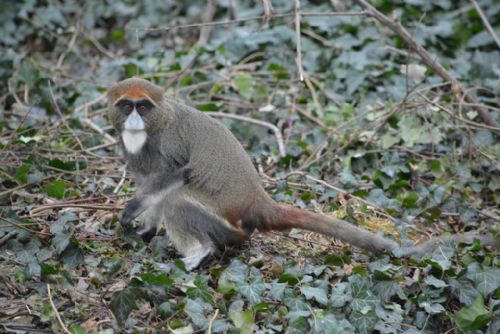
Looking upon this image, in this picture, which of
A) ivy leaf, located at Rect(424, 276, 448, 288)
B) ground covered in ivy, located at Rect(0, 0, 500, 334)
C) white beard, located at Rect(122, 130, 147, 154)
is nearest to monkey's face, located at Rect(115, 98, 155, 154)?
white beard, located at Rect(122, 130, 147, 154)

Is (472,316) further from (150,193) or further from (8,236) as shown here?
(8,236)

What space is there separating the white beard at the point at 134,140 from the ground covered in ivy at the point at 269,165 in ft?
2.23

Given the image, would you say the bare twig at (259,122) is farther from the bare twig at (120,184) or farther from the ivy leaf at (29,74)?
the ivy leaf at (29,74)

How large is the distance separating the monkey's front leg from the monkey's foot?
505mm

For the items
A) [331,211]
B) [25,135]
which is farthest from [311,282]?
[25,135]

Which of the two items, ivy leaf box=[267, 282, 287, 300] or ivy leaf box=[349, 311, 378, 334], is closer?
ivy leaf box=[349, 311, 378, 334]

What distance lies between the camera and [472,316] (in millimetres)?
5598

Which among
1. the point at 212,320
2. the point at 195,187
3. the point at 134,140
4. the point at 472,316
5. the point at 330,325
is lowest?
the point at 472,316

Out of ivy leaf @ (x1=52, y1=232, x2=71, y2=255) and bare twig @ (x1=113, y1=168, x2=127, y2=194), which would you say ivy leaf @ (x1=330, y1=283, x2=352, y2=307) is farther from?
bare twig @ (x1=113, y1=168, x2=127, y2=194)

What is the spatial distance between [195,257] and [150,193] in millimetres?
627

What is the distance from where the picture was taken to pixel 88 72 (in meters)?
10.9

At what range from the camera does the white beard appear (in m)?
6.17

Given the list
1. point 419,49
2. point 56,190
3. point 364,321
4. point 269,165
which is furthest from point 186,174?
point 419,49

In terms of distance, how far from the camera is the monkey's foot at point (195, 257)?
239 inches
